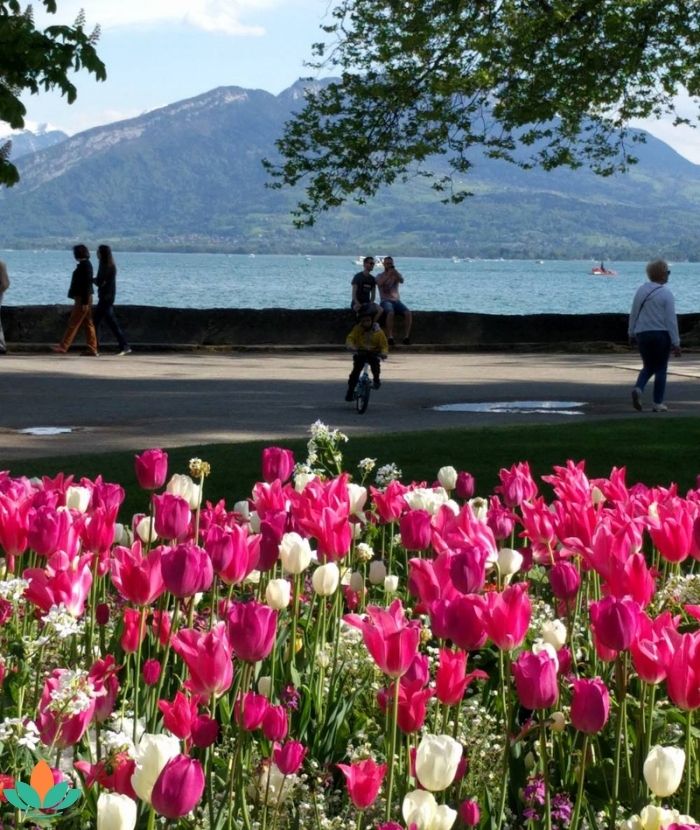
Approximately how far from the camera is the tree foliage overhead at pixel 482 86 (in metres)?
25.6

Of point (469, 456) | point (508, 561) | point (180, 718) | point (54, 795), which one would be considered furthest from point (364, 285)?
point (54, 795)

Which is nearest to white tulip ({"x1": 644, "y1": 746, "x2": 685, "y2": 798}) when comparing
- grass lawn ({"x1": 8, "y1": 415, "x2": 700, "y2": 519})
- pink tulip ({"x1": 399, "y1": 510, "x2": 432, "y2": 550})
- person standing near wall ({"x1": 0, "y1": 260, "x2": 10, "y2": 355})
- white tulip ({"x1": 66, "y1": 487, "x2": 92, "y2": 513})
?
pink tulip ({"x1": 399, "y1": 510, "x2": 432, "y2": 550})

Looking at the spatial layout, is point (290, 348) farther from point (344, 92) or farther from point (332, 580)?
point (332, 580)

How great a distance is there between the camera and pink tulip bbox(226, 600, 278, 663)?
2.48 metres

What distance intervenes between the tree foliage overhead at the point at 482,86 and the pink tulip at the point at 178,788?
23936 mm

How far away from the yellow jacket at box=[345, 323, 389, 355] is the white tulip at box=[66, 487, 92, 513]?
12.9 m

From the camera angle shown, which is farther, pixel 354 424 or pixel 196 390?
pixel 196 390

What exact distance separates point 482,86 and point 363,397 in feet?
32.5

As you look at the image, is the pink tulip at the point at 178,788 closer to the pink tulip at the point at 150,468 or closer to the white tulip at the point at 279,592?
the white tulip at the point at 279,592

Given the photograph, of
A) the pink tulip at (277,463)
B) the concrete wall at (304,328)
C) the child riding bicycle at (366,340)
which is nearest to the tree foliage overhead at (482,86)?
the concrete wall at (304,328)

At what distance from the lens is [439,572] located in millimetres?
3139

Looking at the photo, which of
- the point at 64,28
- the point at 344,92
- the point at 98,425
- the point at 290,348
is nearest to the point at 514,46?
the point at 344,92

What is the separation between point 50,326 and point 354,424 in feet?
47.5

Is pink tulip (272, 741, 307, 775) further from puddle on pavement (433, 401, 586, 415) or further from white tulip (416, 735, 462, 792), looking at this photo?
puddle on pavement (433, 401, 586, 415)
